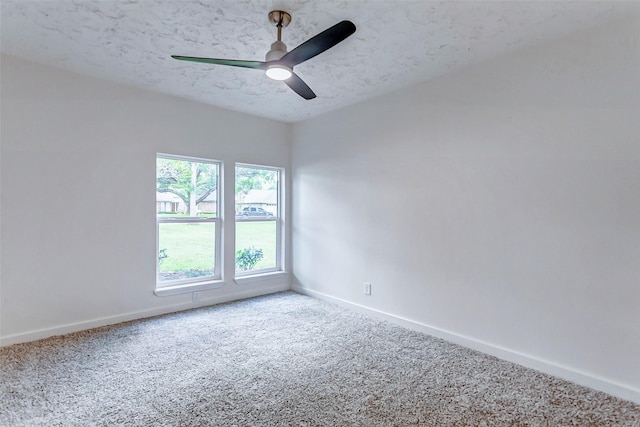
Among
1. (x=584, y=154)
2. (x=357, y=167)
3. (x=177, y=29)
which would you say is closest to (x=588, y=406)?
(x=584, y=154)

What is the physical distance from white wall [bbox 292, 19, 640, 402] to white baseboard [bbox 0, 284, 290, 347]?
1.41 metres

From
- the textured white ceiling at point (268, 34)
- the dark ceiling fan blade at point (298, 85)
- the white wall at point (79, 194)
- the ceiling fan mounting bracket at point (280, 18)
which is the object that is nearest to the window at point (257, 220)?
the white wall at point (79, 194)

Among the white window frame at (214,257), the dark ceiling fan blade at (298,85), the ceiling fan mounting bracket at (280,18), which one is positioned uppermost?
the ceiling fan mounting bracket at (280,18)

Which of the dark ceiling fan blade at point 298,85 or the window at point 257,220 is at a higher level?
the dark ceiling fan blade at point 298,85

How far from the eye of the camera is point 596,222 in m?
2.12

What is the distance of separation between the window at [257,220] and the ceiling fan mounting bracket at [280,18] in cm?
234

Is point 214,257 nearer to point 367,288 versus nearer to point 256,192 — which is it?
point 256,192

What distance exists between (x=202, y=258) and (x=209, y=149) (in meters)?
1.36

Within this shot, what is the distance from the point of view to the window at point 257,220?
424 cm

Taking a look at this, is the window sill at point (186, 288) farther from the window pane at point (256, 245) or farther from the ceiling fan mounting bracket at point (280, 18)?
the ceiling fan mounting bracket at point (280, 18)

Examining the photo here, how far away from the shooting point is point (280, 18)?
6.77 feet

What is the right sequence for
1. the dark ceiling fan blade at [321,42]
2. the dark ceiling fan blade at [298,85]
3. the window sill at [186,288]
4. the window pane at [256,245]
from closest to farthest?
the dark ceiling fan blade at [321,42], the dark ceiling fan blade at [298,85], the window sill at [186,288], the window pane at [256,245]

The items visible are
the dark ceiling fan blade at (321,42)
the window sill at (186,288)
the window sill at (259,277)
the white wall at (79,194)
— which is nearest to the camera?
the dark ceiling fan blade at (321,42)

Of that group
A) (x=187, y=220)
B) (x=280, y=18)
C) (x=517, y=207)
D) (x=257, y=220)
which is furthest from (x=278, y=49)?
(x=257, y=220)
